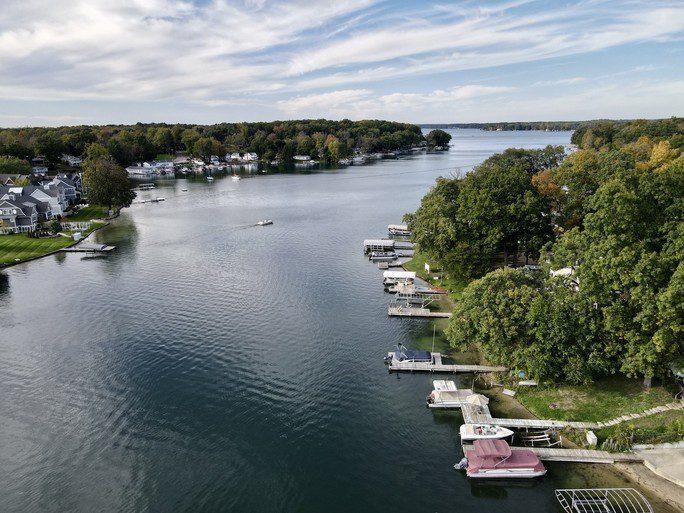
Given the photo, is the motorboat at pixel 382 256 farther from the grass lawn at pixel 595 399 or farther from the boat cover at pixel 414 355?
the grass lawn at pixel 595 399

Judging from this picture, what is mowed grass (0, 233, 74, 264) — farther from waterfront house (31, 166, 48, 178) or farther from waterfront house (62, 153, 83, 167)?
waterfront house (62, 153, 83, 167)

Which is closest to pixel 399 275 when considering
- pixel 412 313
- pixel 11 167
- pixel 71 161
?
pixel 412 313

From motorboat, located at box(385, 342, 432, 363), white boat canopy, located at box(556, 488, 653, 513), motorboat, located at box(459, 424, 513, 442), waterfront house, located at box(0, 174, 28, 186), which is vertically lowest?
white boat canopy, located at box(556, 488, 653, 513)

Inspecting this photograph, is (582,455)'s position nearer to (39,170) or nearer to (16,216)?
(16,216)

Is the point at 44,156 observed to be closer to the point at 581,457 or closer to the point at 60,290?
the point at 60,290

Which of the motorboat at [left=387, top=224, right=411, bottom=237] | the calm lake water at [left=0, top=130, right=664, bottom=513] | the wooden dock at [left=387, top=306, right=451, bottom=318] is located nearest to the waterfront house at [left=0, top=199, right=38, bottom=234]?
the calm lake water at [left=0, top=130, right=664, bottom=513]

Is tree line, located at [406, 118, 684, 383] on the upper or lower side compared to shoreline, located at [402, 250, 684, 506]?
upper

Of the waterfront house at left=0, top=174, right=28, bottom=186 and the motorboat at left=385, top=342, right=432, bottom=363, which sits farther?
the waterfront house at left=0, top=174, right=28, bottom=186
